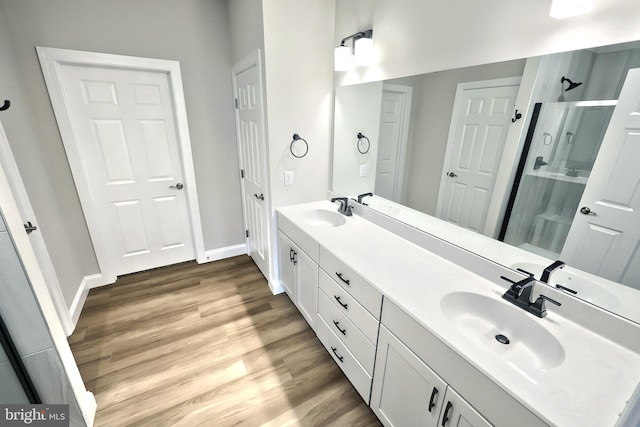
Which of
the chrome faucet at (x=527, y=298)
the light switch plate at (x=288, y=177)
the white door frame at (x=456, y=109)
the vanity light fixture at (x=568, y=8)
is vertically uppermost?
the vanity light fixture at (x=568, y=8)

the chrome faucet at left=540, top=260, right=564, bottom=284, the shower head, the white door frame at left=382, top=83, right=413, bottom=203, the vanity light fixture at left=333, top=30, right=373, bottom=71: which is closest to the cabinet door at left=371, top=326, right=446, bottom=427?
the chrome faucet at left=540, top=260, right=564, bottom=284

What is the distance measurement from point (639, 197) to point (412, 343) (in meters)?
0.95

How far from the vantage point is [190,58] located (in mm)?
2510

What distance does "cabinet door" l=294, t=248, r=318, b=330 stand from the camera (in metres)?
1.88

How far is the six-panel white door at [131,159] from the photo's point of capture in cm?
229

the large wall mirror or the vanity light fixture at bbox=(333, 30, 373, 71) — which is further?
the vanity light fixture at bbox=(333, 30, 373, 71)

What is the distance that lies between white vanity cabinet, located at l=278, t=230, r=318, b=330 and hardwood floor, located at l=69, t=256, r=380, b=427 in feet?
0.52

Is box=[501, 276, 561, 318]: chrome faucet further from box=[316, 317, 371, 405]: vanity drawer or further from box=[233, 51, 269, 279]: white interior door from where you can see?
box=[233, 51, 269, 279]: white interior door

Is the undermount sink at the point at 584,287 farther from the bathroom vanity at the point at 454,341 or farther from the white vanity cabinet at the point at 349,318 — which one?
the white vanity cabinet at the point at 349,318

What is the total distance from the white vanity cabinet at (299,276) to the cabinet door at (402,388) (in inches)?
27.1

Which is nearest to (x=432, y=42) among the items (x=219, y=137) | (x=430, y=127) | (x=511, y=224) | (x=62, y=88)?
(x=430, y=127)

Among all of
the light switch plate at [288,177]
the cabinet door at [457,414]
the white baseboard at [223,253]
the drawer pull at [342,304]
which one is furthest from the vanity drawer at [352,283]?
the white baseboard at [223,253]

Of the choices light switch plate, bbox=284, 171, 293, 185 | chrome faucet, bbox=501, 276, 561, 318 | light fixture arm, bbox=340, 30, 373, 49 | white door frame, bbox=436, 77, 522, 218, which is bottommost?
chrome faucet, bbox=501, 276, 561, 318

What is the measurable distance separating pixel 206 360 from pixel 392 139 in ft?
6.63
